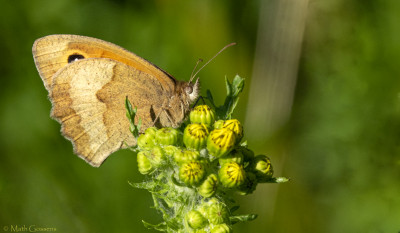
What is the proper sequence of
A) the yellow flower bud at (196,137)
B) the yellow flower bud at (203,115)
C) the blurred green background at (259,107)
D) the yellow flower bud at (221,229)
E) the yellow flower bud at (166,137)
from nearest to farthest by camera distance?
1. the yellow flower bud at (221,229)
2. the yellow flower bud at (196,137)
3. the yellow flower bud at (166,137)
4. the yellow flower bud at (203,115)
5. the blurred green background at (259,107)

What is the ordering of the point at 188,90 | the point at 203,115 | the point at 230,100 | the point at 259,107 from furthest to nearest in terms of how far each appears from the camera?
the point at 259,107 → the point at 188,90 → the point at 230,100 → the point at 203,115

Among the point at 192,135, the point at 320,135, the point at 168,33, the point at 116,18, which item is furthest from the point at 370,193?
the point at 116,18

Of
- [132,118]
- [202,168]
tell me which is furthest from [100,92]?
[202,168]

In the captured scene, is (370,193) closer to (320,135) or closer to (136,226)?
(320,135)

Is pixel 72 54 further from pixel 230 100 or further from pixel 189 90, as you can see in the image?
pixel 230 100

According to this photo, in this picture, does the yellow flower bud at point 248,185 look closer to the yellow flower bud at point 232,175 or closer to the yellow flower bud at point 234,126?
the yellow flower bud at point 232,175

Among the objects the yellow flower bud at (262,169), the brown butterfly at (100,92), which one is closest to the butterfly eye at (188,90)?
the brown butterfly at (100,92)
